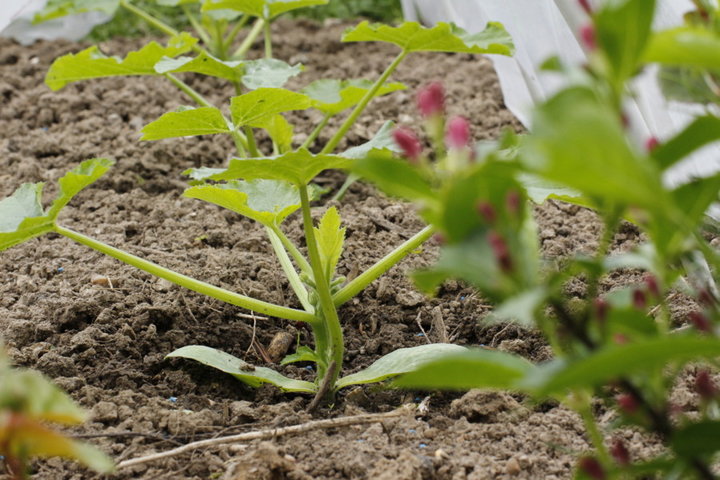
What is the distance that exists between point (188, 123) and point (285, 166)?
324 mm

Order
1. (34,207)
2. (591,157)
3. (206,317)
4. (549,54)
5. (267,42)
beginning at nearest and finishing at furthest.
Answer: (591,157) → (34,207) → (206,317) → (549,54) → (267,42)

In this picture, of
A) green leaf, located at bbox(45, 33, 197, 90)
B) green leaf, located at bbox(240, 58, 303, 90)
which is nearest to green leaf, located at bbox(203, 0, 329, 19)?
green leaf, located at bbox(45, 33, 197, 90)

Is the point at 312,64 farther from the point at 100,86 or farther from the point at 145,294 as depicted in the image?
the point at 145,294

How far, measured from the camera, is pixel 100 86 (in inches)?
118

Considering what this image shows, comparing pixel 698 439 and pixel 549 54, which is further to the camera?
pixel 549 54

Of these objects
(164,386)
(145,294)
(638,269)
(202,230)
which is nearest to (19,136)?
(202,230)

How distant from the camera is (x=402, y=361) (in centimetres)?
142

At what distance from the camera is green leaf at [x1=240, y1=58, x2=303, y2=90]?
178 centimetres

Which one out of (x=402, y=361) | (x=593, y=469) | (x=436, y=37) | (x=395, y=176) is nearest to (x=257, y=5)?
(x=436, y=37)

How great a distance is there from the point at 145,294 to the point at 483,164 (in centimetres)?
129

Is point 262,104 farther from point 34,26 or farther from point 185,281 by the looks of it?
point 34,26

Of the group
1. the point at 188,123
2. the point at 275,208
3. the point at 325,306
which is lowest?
the point at 325,306

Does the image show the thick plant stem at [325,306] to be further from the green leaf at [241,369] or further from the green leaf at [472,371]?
A: the green leaf at [472,371]

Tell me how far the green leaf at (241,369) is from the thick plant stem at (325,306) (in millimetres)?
48
